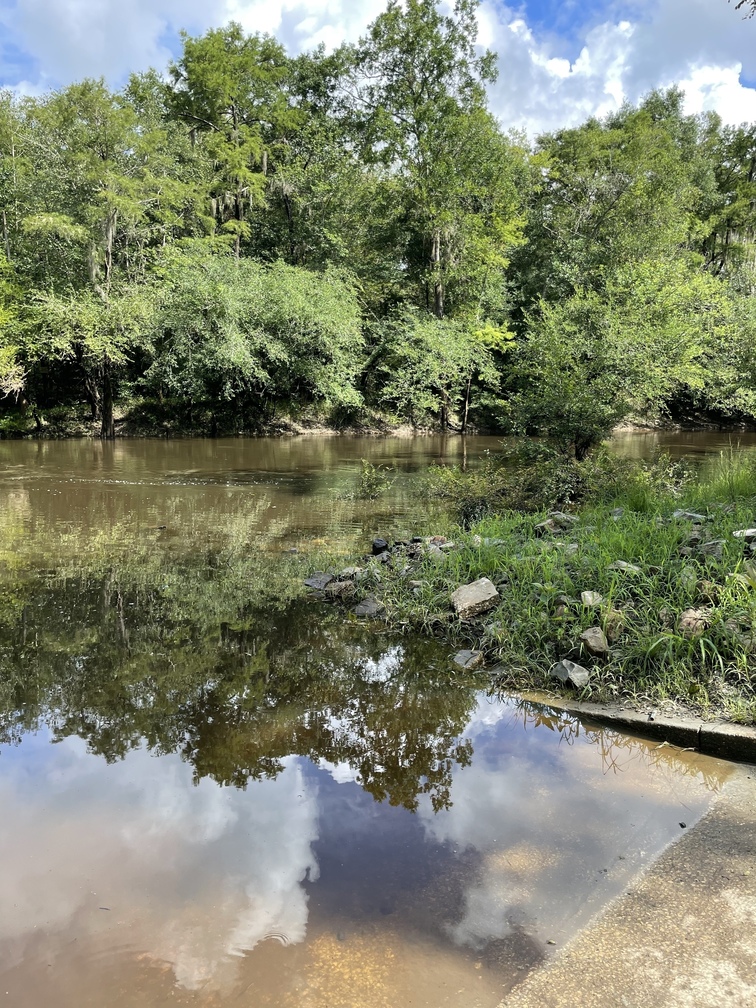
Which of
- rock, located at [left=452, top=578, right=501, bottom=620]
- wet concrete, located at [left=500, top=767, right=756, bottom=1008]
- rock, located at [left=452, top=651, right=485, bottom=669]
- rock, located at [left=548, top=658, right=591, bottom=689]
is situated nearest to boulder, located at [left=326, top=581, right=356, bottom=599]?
rock, located at [left=452, top=578, right=501, bottom=620]

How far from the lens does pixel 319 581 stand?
6.78 meters

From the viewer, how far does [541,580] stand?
5410 millimetres

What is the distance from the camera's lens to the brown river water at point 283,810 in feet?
7.48

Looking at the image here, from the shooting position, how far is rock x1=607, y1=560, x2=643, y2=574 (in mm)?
5017

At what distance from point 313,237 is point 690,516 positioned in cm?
2916

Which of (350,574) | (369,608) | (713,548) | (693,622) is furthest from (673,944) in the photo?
(350,574)

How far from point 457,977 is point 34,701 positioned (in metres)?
3.44

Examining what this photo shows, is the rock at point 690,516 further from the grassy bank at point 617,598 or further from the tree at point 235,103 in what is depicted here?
the tree at point 235,103

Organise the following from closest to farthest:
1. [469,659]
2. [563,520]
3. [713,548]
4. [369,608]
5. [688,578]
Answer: [688,578], [469,659], [713,548], [369,608], [563,520]

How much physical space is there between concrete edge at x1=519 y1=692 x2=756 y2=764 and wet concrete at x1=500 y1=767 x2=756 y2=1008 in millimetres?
792

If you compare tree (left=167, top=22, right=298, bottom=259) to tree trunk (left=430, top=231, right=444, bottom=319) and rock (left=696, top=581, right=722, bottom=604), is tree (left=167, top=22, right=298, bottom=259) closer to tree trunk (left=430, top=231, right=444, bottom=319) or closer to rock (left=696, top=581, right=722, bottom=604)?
tree trunk (left=430, top=231, right=444, bottom=319)

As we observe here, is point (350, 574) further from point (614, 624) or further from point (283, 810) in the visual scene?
point (283, 810)

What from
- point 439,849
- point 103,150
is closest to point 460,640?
point 439,849

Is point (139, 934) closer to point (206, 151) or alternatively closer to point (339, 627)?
point (339, 627)
